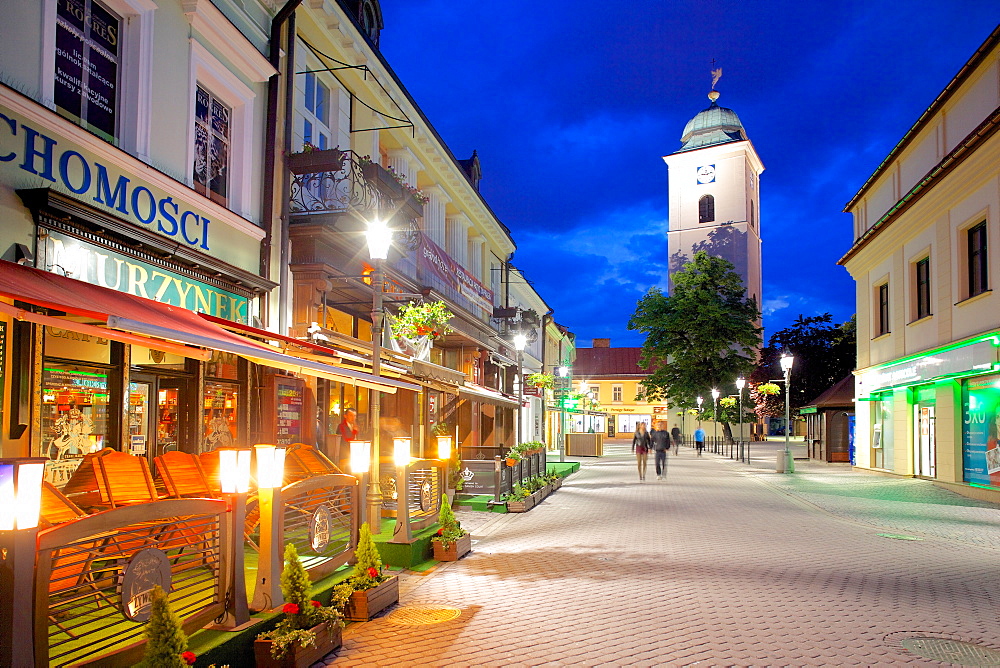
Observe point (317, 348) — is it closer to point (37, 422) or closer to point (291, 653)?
point (37, 422)

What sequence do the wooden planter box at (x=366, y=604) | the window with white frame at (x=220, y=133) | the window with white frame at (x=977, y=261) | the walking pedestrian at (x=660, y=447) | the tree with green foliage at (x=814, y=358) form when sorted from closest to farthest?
the wooden planter box at (x=366, y=604) < the window with white frame at (x=220, y=133) < the window with white frame at (x=977, y=261) < the walking pedestrian at (x=660, y=447) < the tree with green foliage at (x=814, y=358)

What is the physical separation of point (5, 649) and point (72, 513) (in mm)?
2641

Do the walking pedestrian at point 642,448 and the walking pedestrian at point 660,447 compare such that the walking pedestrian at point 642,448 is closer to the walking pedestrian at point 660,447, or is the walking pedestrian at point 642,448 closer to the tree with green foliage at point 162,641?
the walking pedestrian at point 660,447

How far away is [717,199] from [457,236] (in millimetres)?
36506

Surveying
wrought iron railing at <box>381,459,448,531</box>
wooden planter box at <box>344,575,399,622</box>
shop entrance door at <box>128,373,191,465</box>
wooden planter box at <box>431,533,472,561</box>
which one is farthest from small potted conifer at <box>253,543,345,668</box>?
shop entrance door at <box>128,373,191,465</box>

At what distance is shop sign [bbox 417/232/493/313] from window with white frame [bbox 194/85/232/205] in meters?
5.55

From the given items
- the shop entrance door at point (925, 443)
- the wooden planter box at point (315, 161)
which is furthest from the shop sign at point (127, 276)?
the shop entrance door at point (925, 443)

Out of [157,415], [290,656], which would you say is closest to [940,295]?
[157,415]

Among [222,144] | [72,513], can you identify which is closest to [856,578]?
[72,513]

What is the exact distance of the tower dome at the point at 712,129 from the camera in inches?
2299

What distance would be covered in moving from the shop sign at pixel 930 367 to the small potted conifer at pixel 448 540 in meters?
13.2

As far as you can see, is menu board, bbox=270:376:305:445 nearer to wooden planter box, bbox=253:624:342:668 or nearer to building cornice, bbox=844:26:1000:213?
wooden planter box, bbox=253:624:342:668

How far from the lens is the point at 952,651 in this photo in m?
5.87

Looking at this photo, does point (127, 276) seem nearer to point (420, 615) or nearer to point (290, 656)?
point (420, 615)
